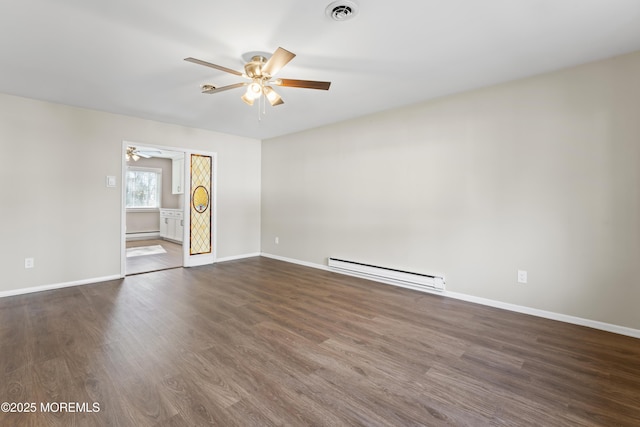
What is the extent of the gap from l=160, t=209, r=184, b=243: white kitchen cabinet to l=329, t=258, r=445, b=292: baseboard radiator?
16.2 feet

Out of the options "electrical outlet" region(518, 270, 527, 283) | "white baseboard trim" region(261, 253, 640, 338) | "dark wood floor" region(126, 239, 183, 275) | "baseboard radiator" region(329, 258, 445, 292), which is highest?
"electrical outlet" region(518, 270, 527, 283)

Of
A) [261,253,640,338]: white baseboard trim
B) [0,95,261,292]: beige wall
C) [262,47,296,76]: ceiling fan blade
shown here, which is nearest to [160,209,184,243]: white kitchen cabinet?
[0,95,261,292]: beige wall

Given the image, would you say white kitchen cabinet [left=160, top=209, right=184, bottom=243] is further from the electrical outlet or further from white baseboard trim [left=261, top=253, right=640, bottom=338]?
the electrical outlet

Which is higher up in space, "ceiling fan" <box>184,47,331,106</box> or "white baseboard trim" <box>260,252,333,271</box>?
"ceiling fan" <box>184,47,331,106</box>

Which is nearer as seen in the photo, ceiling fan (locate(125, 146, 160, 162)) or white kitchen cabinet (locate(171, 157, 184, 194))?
ceiling fan (locate(125, 146, 160, 162))

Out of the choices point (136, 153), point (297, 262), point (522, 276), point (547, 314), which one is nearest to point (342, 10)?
point (522, 276)

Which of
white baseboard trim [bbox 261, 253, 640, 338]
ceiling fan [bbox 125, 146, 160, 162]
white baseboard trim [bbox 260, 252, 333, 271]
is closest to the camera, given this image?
white baseboard trim [bbox 261, 253, 640, 338]

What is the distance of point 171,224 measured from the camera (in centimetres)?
800

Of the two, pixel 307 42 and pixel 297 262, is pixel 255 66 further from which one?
pixel 297 262

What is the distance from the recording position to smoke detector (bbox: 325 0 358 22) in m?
1.86

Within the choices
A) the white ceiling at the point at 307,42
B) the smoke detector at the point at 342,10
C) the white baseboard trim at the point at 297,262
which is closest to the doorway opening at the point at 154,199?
the white baseboard trim at the point at 297,262

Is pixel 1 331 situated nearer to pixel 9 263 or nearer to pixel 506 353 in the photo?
pixel 9 263

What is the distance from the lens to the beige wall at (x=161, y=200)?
8.37 meters

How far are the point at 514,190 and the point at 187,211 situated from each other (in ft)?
16.6
